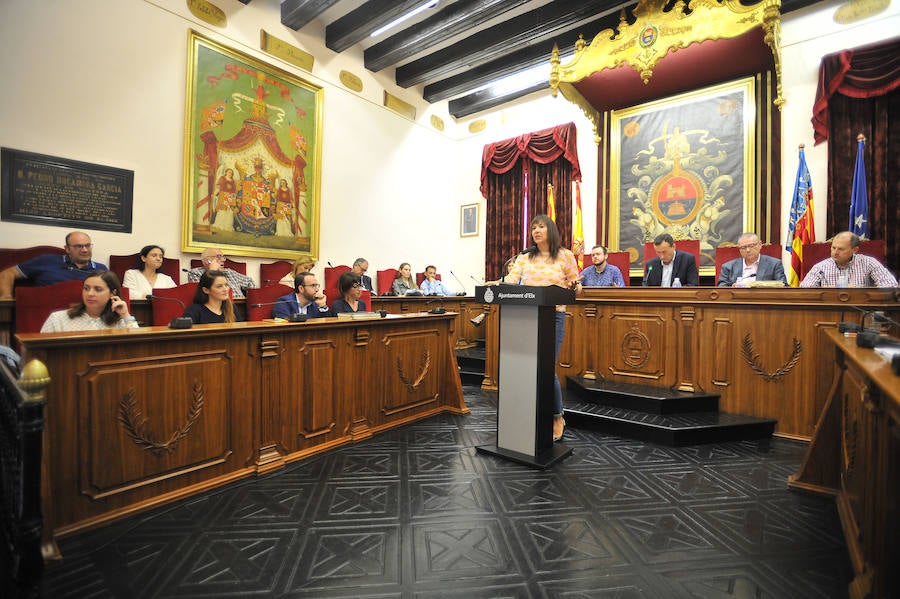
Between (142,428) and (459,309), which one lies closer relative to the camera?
(142,428)

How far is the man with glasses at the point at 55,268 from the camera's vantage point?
3.58 metres

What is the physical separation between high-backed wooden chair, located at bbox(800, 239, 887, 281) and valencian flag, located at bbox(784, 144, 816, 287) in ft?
0.60

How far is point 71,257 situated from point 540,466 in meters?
4.35

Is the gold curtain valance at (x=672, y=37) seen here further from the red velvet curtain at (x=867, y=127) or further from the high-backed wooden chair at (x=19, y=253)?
the high-backed wooden chair at (x=19, y=253)

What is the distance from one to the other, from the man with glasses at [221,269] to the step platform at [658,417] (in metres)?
3.91

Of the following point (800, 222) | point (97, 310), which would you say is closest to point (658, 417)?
point (800, 222)

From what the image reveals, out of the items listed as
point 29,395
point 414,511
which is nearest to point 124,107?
point 29,395

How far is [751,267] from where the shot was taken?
4.36m

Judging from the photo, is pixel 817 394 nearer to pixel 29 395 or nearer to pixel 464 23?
pixel 29 395

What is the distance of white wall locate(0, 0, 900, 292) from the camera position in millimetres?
4078

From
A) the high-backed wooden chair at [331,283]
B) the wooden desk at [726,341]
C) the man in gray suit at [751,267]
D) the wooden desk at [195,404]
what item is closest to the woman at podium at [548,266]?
the wooden desk at [195,404]

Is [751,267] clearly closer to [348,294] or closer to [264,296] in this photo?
[348,294]

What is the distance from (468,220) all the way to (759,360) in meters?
6.08

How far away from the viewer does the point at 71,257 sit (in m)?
3.85
